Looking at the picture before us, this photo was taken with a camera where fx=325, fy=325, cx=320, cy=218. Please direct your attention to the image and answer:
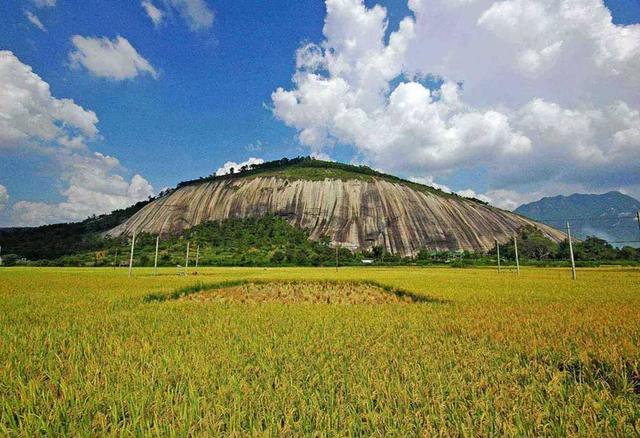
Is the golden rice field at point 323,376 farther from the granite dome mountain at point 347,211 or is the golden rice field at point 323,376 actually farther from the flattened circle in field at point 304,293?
the granite dome mountain at point 347,211

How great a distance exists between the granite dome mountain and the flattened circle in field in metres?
68.2

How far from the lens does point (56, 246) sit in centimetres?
10200

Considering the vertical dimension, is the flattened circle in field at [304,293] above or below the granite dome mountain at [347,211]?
below

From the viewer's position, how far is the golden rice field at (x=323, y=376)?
349 centimetres

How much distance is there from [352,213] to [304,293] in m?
79.8

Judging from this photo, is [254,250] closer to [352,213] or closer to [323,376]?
[352,213]

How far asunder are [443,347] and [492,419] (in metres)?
3.34

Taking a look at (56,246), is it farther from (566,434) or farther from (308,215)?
(566,434)

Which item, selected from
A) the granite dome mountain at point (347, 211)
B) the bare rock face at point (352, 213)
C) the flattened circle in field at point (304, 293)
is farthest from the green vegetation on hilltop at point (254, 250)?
the flattened circle in field at point (304, 293)

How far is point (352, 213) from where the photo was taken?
10644 cm

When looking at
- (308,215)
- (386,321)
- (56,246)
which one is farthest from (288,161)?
(386,321)

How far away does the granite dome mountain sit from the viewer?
9962cm

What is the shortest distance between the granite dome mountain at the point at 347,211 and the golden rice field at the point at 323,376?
89.2m

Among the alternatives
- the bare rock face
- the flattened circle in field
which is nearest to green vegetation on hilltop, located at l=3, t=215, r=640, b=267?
the bare rock face
